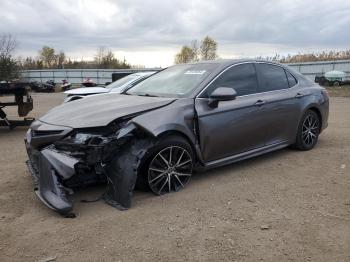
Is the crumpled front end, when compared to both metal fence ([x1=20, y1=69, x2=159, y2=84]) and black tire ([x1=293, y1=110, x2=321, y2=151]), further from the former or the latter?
metal fence ([x1=20, y1=69, x2=159, y2=84])

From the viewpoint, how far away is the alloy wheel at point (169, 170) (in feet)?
15.5

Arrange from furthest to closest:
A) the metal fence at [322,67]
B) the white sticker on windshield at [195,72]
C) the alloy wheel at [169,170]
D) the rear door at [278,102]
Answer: the metal fence at [322,67], the rear door at [278,102], the white sticker on windshield at [195,72], the alloy wheel at [169,170]

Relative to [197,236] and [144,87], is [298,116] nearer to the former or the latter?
[144,87]

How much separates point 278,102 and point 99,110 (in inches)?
109

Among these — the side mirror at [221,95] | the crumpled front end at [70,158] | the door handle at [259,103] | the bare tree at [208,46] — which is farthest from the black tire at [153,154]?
the bare tree at [208,46]

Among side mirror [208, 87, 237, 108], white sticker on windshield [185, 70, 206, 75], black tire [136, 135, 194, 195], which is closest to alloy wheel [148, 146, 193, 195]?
black tire [136, 135, 194, 195]

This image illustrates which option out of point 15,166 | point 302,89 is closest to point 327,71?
point 302,89

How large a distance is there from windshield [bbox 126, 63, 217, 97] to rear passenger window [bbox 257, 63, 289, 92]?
0.83m

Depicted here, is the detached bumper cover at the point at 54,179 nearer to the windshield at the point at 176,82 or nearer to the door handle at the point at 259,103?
the windshield at the point at 176,82

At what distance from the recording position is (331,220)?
4.11 meters

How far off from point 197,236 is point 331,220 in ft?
4.70

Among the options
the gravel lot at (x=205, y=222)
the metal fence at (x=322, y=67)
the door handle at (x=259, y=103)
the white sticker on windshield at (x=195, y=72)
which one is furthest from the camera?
the metal fence at (x=322, y=67)

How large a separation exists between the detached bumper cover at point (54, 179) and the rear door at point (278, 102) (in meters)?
2.96

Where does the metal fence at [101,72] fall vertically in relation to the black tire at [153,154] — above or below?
above
